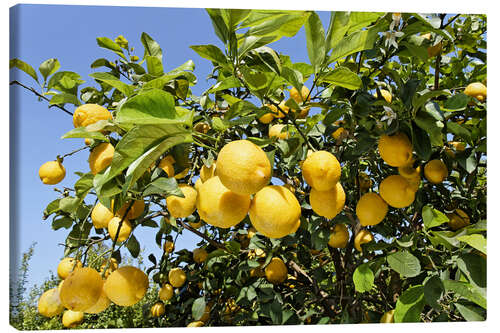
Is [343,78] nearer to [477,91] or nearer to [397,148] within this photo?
[397,148]

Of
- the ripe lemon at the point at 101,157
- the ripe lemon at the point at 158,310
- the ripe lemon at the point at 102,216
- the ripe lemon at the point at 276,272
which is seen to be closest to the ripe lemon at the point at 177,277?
the ripe lemon at the point at 158,310

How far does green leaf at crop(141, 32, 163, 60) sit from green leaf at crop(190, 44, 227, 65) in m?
0.37

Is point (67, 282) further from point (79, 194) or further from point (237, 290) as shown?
point (237, 290)

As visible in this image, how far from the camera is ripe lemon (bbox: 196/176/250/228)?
25.4 inches

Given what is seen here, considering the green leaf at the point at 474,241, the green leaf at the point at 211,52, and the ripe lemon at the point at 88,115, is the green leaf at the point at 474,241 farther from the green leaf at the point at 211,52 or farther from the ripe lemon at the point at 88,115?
the ripe lemon at the point at 88,115

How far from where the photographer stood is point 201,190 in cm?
69

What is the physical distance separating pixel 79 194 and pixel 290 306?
1035 millimetres

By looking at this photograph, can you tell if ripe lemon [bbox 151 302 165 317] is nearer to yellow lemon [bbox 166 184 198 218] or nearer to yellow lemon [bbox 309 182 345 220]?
yellow lemon [bbox 166 184 198 218]

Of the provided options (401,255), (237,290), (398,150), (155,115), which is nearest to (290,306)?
(237,290)

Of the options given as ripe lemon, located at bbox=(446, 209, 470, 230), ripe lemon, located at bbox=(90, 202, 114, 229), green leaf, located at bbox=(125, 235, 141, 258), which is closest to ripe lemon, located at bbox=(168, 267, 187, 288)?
green leaf, located at bbox=(125, 235, 141, 258)

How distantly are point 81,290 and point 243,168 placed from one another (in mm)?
491

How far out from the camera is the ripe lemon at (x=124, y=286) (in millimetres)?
813

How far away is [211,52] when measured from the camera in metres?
0.69

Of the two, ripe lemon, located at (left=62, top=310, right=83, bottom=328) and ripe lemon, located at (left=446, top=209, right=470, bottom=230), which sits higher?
ripe lemon, located at (left=446, top=209, right=470, bottom=230)
